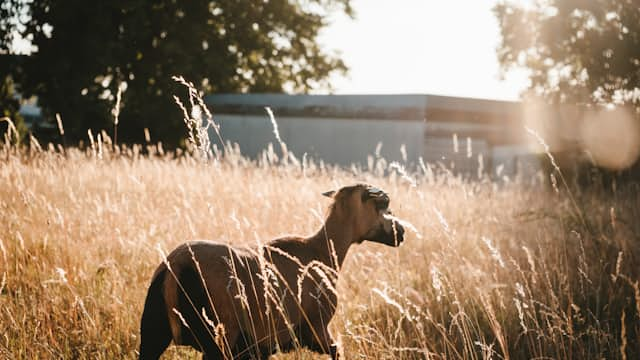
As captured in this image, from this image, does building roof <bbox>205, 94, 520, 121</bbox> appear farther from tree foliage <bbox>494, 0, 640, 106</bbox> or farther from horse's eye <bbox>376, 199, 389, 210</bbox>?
horse's eye <bbox>376, 199, 389, 210</bbox>

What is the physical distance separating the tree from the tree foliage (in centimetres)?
1076

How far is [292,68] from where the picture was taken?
26656 mm

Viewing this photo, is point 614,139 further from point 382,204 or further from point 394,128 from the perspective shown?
point 382,204

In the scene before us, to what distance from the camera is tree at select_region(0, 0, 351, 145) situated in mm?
21531

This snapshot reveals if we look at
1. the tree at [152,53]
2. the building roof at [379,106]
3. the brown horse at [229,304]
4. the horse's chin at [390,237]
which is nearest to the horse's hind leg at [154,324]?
the brown horse at [229,304]

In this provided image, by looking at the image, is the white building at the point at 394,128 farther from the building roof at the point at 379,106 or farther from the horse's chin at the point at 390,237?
the horse's chin at the point at 390,237

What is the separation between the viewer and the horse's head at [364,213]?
3670mm

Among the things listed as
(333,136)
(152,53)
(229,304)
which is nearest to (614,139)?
(333,136)

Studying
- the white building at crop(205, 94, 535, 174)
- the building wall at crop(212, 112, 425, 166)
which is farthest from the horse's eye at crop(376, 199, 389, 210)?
the building wall at crop(212, 112, 425, 166)

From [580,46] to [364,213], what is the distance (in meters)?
14.2

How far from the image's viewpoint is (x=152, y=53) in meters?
23.7

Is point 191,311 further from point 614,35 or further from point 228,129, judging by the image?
point 228,129

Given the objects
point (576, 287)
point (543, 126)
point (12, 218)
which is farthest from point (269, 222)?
point (543, 126)

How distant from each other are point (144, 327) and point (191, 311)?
25cm
